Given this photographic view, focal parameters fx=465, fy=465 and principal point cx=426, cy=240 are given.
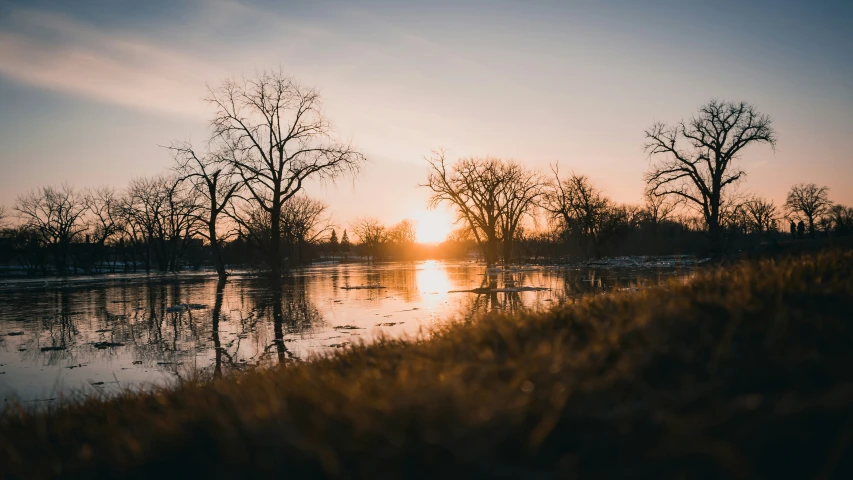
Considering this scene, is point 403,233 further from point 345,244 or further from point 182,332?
point 182,332

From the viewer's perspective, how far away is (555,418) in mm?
2307

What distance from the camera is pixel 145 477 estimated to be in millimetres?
2613

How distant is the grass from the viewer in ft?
7.18

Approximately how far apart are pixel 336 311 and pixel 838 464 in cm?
1172

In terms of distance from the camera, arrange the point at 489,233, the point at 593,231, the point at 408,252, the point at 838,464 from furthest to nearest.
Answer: the point at 408,252
the point at 593,231
the point at 489,233
the point at 838,464

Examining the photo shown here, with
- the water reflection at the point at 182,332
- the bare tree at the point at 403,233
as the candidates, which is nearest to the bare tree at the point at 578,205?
the water reflection at the point at 182,332

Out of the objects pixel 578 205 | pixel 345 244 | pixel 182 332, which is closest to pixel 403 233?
pixel 345 244

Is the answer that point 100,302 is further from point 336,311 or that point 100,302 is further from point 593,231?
point 593,231

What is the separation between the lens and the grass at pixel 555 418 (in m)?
2.19

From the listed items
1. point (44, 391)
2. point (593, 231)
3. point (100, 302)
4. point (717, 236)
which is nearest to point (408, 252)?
point (593, 231)

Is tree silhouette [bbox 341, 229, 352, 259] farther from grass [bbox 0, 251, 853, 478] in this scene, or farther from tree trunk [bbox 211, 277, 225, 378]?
grass [bbox 0, 251, 853, 478]

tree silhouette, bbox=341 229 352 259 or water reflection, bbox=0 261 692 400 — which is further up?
tree silhouette, bbox=341 229 352 259

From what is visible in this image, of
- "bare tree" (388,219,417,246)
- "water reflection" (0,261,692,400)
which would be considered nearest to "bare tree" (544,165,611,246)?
"water reflection" (0,261,692,400)

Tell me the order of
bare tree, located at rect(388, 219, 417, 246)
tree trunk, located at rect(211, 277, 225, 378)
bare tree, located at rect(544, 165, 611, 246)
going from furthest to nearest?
bare tree, located at rect(388, 219, 417, 246)
bare tree, located at rect(544, 165, 611, 246)
tree trunk, located at rect(211, 277, 225, 378)
